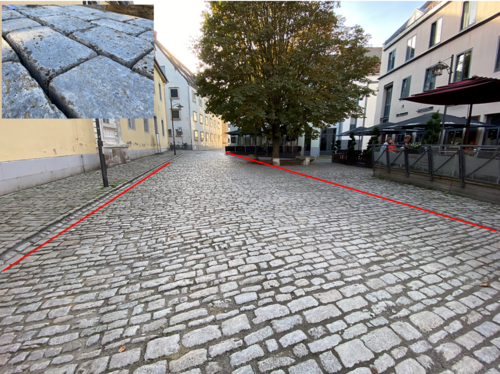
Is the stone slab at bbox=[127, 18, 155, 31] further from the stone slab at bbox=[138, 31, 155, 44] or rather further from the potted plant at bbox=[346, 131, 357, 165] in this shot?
the potted plant at bbox=[346, 131, 357, 165]

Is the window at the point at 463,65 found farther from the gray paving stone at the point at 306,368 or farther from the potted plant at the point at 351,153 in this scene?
the gray paving stone at the point at 306,368

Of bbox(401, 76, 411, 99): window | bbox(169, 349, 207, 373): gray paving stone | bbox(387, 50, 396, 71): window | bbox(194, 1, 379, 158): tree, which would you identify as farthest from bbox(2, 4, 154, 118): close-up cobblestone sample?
bbox(387, 50, 396, 71): window

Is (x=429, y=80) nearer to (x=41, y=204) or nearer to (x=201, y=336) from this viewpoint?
(x=201, y=336)

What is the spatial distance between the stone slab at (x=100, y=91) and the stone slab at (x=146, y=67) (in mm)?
104

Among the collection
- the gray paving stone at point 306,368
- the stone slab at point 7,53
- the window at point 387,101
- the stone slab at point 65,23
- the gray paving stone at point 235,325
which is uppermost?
the window at point 387,101

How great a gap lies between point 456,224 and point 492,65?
530 inches

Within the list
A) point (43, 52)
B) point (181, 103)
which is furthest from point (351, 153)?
point (181, 103)

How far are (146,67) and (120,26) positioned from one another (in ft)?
2.72

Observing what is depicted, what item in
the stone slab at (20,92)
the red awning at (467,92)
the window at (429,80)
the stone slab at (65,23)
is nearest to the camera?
the stone slab at (20,92)

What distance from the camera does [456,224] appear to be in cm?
442

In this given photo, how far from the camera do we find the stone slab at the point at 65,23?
3492 mm

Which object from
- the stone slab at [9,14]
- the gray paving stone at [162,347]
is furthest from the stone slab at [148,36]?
the gray paving stone at [162,347]

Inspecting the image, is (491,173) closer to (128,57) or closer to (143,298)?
(143,298)

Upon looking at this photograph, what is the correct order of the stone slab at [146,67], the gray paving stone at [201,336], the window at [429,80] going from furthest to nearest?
the window at [429,80] < the stone slab at [146,67] < the gray paving stone at [201,336]
